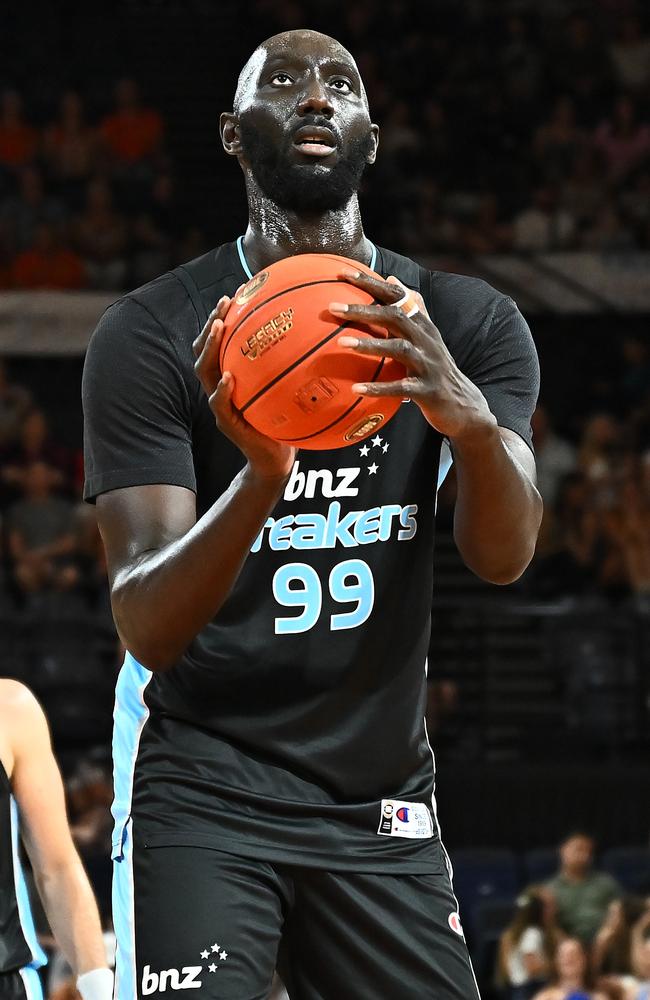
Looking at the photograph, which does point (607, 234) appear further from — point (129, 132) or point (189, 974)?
point (189, 974)

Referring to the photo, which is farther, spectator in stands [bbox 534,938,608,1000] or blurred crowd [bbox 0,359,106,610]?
blurred crowd [bbox 0,359,106,610]

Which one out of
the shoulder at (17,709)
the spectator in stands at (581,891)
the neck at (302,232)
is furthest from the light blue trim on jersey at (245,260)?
the spectator in stands at (581,891)

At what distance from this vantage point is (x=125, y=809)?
2.86 metres

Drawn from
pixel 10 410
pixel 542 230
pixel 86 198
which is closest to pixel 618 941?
pixel 10 410

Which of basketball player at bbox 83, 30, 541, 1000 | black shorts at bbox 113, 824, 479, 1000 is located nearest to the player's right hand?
basketball player at bbox 83, 30, 541, 1000

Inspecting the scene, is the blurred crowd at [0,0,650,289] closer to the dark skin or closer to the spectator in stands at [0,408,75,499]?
the spectator in stands at [0,408,75,499]

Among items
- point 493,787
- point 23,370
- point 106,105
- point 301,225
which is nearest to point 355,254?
point 301,225

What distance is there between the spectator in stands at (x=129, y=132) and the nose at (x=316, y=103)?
11.4 metres

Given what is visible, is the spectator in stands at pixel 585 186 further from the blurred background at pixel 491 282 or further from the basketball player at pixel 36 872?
the basketball player at pixel 36 872

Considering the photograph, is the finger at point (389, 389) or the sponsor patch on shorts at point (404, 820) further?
the sponsor patch on shorts at point (404, 820)

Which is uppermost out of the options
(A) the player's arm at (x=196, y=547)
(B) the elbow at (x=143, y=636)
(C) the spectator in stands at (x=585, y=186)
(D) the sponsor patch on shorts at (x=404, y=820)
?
(C) the spectator in stands at (x=585, y=186)

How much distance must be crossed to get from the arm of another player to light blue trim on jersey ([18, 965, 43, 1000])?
1.60 metres

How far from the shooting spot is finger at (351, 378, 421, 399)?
2348 mm

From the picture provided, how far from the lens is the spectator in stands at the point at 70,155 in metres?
13.8
